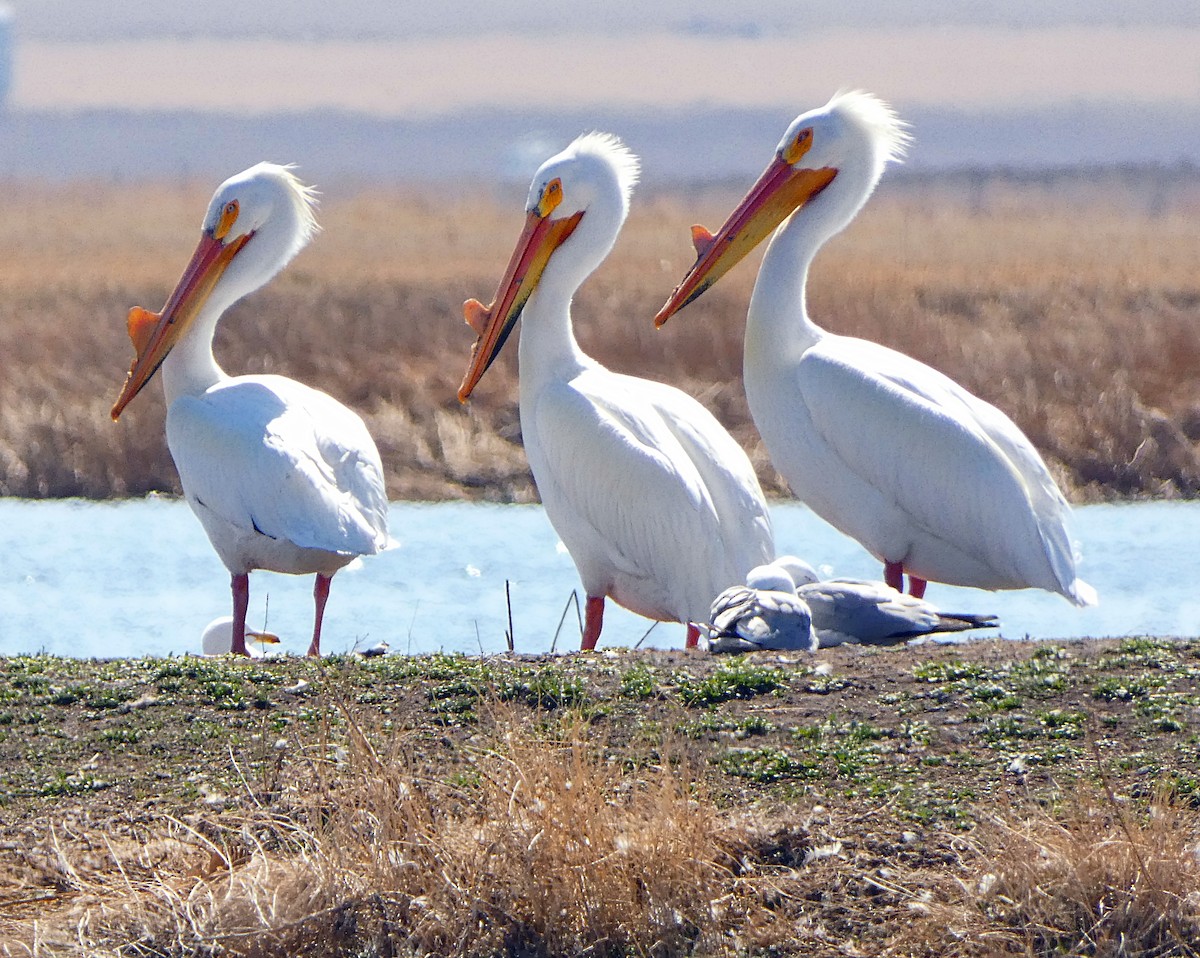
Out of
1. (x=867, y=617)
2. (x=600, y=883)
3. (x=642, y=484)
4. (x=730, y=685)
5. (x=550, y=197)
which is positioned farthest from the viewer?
(x=550, y=197)

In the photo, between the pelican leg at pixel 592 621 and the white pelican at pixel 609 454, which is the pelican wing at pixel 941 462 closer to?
the white pelican at pixel 609 454

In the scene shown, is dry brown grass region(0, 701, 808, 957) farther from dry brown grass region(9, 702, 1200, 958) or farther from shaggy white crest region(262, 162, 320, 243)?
shaggy white crest region(262, 162, 320, 243)

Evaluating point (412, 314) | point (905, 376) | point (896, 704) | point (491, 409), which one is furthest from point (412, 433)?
point (896, 704)

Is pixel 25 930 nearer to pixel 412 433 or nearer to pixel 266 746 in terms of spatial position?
pixel 266 746

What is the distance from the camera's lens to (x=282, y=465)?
663 cm

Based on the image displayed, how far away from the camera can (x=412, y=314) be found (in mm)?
14930

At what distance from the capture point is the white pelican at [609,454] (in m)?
6.38

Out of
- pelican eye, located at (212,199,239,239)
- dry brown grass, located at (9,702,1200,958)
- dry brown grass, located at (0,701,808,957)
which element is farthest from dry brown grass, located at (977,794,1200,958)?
pelican eye, located at (212,199,239,239)

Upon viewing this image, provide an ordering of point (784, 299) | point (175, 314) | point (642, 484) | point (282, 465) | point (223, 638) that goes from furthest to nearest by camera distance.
A: point (175, 314)
point (223, 638)
point (784, 299)
point (282, 465)
point (642, 484)

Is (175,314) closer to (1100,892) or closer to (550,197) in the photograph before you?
(550,197)

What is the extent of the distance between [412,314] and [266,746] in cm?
1053

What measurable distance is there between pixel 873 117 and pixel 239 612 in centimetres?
291

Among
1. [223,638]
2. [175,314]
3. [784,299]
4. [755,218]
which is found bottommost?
[223,638]

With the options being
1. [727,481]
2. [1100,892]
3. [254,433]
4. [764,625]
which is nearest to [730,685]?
[764,625]
